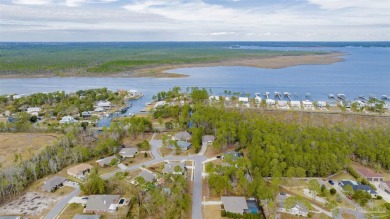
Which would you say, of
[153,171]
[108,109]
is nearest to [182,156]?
[153,171]

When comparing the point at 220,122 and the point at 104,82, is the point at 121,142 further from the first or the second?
the point at 104,82

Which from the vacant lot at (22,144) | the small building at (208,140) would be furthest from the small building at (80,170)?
the small building at (208,140)

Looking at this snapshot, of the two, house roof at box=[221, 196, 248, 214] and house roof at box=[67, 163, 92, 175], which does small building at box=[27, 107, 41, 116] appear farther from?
house roof at box=[221, 196, 248, 214]

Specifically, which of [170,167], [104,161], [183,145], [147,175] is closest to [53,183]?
[104,161]

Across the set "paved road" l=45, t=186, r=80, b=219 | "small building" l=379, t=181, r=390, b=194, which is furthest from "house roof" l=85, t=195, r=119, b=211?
"small building" l=379, t=181, r=390, b=194

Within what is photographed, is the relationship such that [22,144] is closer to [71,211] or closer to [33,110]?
[33,110]

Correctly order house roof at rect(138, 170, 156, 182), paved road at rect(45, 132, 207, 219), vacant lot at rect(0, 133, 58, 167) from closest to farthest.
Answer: paved road at rect(45, 132, 207, 219), house roof at rect(138, 170, 156, 182), vacant lot at rect(0, 133, 58, 167)
